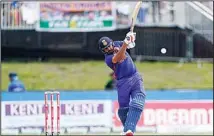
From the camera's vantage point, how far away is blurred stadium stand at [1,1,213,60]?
2238 centimetres

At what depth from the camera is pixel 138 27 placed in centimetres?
2294

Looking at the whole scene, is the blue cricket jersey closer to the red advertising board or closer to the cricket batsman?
the cricket batsman

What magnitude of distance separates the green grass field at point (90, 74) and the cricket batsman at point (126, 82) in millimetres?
11586

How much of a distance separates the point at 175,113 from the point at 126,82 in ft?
23.2

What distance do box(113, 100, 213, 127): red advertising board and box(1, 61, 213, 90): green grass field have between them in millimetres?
4721

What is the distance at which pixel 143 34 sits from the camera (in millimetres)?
22859

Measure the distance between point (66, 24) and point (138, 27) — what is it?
6.76 feet

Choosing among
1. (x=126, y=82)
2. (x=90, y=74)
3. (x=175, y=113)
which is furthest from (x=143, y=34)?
(x=126, y=82)

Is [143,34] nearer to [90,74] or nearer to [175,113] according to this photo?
[90,74]

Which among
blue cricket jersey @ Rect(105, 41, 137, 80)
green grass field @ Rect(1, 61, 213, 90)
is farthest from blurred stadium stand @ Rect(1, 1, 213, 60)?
blue cricket jersey @ Rect(105, 41, 137, 80)

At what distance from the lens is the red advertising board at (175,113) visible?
58.7 feet

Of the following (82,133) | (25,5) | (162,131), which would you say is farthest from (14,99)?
(25,5)

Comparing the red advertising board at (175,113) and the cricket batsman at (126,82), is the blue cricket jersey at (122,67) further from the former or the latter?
the red advertising board at (175,113)

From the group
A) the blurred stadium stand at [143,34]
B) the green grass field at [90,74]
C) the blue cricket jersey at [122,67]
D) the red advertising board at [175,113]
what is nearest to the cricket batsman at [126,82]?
the blue cricket jersey at [122,67]
